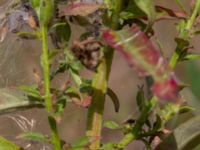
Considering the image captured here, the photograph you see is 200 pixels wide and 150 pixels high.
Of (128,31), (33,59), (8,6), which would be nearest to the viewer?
(128,31)

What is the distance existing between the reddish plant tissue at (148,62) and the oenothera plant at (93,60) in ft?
0.07

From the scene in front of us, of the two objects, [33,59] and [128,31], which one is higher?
[128,31]

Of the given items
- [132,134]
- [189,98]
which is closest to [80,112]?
[189,98]

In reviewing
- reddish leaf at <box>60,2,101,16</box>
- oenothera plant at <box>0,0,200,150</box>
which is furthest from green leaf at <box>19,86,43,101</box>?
reddish leaf at <box>60,2,101,16</box>

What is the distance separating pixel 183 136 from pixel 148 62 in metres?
0.33

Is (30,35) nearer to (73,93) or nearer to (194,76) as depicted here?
(73,93)

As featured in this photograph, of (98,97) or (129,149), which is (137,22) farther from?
(129,149)

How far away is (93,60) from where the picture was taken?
83 centimetres

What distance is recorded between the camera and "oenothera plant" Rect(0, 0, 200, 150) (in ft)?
2.61

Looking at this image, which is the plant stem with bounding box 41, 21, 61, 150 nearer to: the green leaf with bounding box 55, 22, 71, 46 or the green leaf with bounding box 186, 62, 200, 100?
the green leaf with bounding box 55, 22, 71, 46

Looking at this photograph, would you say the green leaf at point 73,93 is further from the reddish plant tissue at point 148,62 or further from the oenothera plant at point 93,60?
the reddish plant tissue at point 148,62

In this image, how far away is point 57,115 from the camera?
31.8 inches

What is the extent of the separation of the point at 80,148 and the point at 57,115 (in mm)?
80

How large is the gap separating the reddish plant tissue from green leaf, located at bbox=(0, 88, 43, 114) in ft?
0.86
